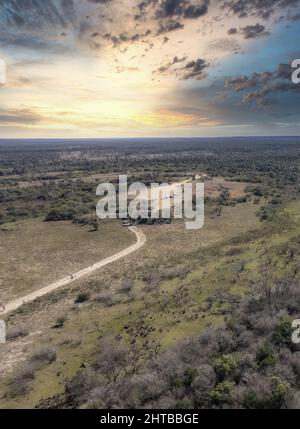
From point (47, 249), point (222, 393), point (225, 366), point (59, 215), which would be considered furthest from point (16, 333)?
point (59, 215)

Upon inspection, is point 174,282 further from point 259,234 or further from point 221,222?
point 221,222

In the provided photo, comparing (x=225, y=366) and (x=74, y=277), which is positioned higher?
(x=225, y=366)

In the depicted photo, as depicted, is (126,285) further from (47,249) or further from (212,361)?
(47,249)

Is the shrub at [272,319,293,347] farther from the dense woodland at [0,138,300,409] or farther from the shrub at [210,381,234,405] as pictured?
the shrub at [210,381,234,405]

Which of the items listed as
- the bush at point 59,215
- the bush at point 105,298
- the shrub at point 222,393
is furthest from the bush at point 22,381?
the bush at point 59,215

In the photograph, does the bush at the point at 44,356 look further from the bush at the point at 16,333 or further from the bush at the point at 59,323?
the bush at the point at 59,323

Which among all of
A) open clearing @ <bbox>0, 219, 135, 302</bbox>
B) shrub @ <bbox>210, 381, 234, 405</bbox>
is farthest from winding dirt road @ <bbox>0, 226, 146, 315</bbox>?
shrub @ <bbox>210, 381, 234, 405</bbox>

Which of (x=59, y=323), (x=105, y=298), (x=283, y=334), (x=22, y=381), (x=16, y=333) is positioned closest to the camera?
(x=283, y=334)

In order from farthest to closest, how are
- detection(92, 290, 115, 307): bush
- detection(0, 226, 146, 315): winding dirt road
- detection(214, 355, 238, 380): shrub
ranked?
detection(0, 226, 146, 315): winding dirt road, detection(92, 290, 115, 307): bush, detection(214, 355, 238, 380): shrub
